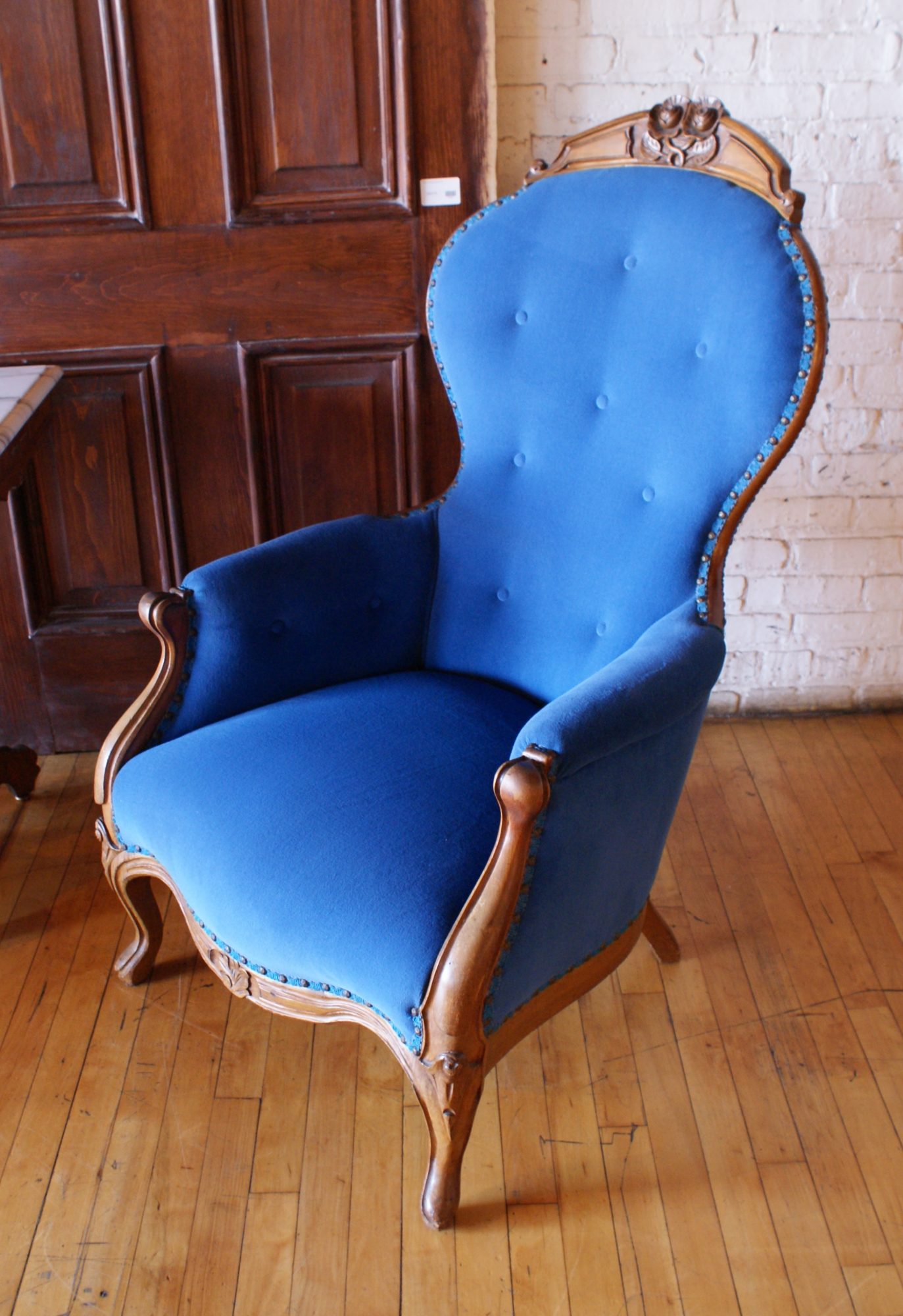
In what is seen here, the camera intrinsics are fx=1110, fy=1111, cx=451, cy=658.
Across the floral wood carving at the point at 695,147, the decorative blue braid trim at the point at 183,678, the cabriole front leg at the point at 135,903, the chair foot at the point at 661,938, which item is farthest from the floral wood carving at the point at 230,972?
the floral wood carving at the point at 695,147

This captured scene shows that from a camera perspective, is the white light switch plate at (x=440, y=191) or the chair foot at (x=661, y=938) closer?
the chair foot at (x=661, y=938)

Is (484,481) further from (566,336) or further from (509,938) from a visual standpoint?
(509,938)

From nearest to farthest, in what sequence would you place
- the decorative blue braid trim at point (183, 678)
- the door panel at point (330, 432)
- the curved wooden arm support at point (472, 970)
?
the curved wooden arm support at point (472, 970)
the decorative blue braid trim at point (183, 678)
the door panel at point (330, 432)

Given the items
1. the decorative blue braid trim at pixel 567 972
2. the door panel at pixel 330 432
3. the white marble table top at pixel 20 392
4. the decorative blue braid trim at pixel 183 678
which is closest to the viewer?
the decorative blue braid trim at pixel 567 972

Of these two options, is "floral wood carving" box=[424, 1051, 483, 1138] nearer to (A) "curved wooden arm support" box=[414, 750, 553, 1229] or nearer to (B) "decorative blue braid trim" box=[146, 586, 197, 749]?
(A) "curved wooden arm support" box=[414, 750, 553, 1229]

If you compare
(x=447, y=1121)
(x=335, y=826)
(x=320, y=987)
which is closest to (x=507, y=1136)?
(x=447, y=1121)

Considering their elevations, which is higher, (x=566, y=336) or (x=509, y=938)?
(x=566, y=336)

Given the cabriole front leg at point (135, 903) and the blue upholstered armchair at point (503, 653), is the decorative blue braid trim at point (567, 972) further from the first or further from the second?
the cabriole front leg at point (135, 903)

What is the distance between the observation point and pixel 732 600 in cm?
209

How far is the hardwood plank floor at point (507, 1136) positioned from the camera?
1141mm

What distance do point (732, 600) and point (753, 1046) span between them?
2.99 ft

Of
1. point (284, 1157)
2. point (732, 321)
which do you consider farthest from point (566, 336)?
point (284, 1157)

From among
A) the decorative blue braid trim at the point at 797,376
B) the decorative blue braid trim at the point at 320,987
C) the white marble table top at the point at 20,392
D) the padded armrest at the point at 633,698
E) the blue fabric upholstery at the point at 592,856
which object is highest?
the decorative blue braid trim at the point at 797,376

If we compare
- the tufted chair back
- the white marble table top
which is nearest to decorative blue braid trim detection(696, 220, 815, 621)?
the tufted chair back
